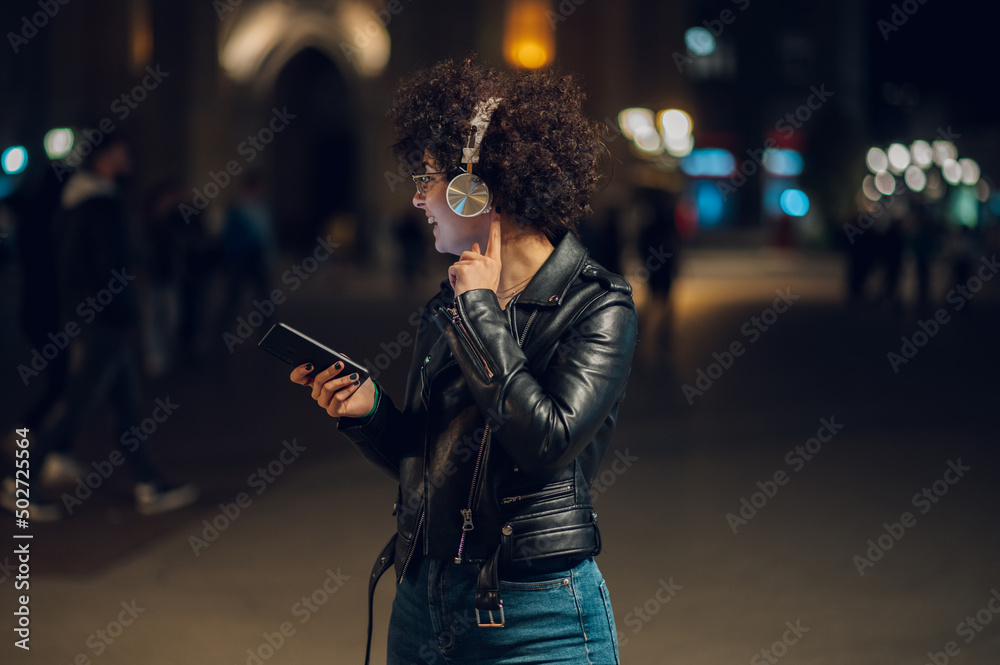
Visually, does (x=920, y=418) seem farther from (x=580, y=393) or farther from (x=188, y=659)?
(x=580, y=393)

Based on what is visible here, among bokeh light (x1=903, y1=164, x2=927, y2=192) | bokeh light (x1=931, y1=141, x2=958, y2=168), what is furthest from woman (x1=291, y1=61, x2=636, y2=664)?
bokeh light (x1=931, y1=141, x2=958, y2=168)

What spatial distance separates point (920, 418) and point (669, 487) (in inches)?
135

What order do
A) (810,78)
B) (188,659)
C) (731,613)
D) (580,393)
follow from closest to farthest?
(580,393)
(188,659)
(731,613)
(810,78)

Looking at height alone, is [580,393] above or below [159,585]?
above

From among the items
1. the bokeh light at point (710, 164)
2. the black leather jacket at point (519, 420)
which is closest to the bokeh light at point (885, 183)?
the bokeh light at point (710, 164)

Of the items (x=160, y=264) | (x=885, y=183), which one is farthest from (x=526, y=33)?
(x=160, y=264)

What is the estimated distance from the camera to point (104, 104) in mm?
36469

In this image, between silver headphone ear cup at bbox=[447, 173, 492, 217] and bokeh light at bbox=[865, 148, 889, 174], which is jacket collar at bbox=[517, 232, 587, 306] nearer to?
silver headphone ear cup at bbox=[447, 173, 492, 217]

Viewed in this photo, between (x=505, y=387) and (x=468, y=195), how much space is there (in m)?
0.41

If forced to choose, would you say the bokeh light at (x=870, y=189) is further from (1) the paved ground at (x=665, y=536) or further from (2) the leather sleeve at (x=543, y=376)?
(2) the leather sleeve at (x=543, y=376)

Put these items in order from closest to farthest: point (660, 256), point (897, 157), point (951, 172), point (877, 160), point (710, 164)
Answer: point (660, 256) < point (877, 160) < point (897, 157) < point (951, 172) < point (710, 164)

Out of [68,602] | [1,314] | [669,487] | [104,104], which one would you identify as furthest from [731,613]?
[104,104]

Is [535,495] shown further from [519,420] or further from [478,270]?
[478,270]

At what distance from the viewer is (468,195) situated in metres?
2.18
